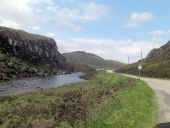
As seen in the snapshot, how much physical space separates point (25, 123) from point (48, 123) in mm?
4207

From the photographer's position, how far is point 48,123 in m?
24.2

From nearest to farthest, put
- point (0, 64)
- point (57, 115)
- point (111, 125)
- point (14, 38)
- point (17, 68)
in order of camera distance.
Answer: point (111, 125) → point (57, 115) → point (0, 64) → point (17, 68) → point (14, 38)

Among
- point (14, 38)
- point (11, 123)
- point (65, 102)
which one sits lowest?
point (11, 123)

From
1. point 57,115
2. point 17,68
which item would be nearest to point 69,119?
point 57,115

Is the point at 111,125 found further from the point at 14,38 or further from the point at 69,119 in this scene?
the point at 14,38

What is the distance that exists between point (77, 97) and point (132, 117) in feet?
12.8

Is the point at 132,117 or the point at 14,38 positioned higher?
the point at 14,38

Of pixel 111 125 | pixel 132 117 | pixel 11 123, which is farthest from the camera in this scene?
pixel 11 123

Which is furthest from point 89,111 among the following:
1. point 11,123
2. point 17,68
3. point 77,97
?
point 17,68

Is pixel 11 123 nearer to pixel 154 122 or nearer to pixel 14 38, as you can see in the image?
pixel 154 122

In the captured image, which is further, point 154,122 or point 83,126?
point 154,122

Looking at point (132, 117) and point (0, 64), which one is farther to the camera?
point (0, 64)

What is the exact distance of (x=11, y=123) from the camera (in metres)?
29.1

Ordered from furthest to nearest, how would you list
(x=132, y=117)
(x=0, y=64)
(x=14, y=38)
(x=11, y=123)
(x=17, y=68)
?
(x=14, y=38), (x=17, y=68), (x=0, y=64), (x=11, y=123), (x=132, y=117)
